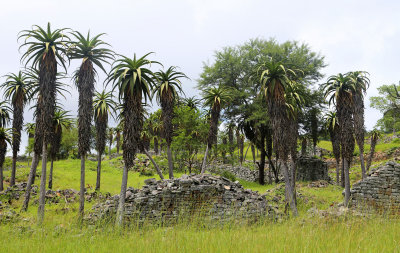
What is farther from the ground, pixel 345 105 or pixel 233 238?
pixel 345 105

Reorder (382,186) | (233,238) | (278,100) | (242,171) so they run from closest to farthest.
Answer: (233,238)
(382,186)
(278,100)
(242,171)

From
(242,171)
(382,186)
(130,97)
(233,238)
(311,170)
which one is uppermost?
(130,97)

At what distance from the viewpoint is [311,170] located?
39.5 m

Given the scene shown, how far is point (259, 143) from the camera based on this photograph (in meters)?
37.8

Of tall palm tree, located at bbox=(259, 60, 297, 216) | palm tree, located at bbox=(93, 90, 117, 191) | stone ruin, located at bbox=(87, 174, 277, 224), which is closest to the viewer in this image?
stone ruin, located at bbox=(87, 174, 277, 224)

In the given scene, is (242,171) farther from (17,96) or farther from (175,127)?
(17,96)

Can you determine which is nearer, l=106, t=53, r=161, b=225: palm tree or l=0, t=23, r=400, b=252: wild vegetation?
l=0, t=23, r=400, b=252: wild vegetation

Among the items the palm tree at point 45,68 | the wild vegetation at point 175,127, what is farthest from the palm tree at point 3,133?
the palm tree at point 45,68

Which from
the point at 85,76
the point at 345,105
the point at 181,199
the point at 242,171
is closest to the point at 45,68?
the point at 85,76

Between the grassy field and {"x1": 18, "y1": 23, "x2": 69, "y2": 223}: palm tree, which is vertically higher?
{"x1": 18, "y1": 23, "x2": 69, "y2": 223}: palm tree

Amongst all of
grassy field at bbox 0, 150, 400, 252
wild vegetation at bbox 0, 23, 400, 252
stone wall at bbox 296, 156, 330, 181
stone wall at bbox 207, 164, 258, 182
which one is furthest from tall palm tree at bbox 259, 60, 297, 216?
stone wall at bbox 296, 156, 330, 181

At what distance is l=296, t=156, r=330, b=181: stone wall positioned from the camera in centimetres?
Result: 3944

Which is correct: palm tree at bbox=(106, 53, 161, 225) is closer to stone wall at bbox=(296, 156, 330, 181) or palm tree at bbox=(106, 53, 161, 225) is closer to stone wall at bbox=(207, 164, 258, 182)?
stone wall at bbox=(207, 164, 258, 182)

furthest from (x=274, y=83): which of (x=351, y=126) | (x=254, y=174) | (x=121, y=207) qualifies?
(x=254, y=174)
